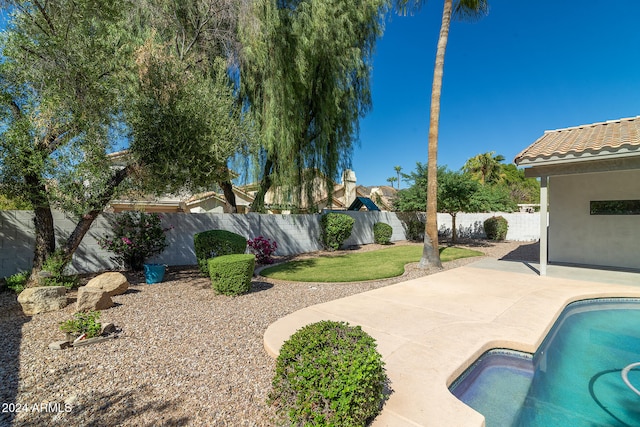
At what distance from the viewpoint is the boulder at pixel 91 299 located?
504 cm

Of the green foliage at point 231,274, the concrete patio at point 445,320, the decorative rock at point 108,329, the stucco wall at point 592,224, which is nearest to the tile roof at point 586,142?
the stucco wall at point 592,224

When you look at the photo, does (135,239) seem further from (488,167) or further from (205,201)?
(488,167)

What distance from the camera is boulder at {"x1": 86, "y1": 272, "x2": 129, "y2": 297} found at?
223 inches

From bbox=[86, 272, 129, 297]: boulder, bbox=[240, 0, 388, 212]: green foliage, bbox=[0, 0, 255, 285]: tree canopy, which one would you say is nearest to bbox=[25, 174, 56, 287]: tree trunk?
bbox=[0, 0, 255, 285]: tree canopy

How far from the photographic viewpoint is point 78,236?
690 cm

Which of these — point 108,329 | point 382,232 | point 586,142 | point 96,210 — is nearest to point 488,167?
point 382,232

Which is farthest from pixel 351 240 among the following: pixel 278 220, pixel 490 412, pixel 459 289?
pixel 490 412

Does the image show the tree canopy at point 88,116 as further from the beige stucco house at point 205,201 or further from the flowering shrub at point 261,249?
the flowering shrub at point 261,249

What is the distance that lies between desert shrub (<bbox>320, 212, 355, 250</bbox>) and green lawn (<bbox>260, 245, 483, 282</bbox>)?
4.59ft

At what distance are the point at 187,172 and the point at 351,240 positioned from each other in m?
10.2

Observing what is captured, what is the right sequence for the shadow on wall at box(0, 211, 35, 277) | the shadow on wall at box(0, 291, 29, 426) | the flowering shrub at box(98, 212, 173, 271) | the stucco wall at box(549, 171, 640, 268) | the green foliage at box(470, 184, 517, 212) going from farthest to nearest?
the green foliage at box(470, 184, 517, 212)
the stucco wall at box(549, 171, 640, 268)
the flowering shrub at box(98, 212, 173, 271)
the shadow on wall at box(0, 211, 35, 277)
the shadow on wall at box(0, 291, 29, 426)

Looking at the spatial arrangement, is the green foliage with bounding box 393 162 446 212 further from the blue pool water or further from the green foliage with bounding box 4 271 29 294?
the green foliage with bounding box 4 271 29 294

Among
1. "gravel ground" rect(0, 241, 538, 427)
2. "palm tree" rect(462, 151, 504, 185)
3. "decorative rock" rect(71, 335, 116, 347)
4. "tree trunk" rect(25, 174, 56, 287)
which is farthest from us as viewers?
"palm tree" rect(462, 151, 504, 185)

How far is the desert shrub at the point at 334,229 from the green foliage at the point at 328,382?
436 inches
